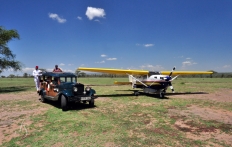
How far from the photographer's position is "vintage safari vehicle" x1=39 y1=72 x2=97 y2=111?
805 centimetres

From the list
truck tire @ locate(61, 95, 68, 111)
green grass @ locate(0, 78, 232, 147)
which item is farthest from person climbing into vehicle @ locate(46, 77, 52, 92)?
green grass @ locate(0, 78, 232, 147)

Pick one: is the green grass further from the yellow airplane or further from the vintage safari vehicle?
the yellow airplane

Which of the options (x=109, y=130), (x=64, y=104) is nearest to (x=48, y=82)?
(x=64, y=104)

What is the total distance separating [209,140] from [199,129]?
3.07ft

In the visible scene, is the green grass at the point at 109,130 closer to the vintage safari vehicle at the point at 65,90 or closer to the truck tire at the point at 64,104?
the truck tire at the point at 64,104

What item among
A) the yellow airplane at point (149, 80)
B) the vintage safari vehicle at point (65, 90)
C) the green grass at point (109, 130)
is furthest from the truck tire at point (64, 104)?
the yellow airplane at point (149, 80)

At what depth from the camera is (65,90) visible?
8211 mm

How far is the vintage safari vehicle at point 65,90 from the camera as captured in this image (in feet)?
26.4

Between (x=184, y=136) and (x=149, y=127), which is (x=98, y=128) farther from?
(x=184, y=136)

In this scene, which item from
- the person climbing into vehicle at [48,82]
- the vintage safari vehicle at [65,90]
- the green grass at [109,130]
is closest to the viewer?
the green grass at [109,130]

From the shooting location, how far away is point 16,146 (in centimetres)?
420

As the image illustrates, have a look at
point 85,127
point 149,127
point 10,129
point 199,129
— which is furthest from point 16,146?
point 199,129

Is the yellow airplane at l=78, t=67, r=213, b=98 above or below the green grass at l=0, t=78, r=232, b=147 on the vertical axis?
above

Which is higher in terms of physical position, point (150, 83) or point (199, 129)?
point (150, 83)
